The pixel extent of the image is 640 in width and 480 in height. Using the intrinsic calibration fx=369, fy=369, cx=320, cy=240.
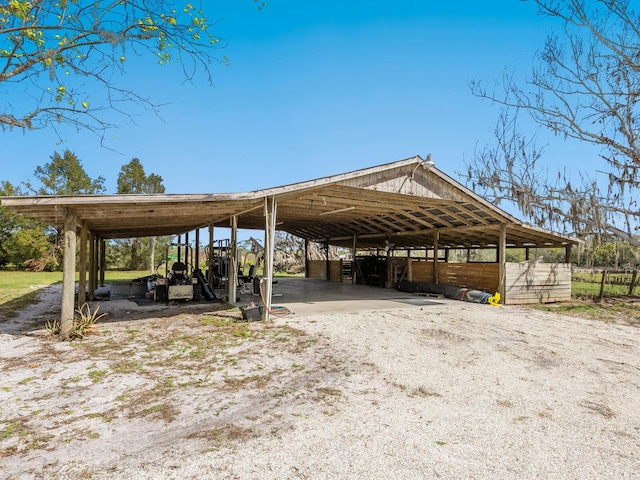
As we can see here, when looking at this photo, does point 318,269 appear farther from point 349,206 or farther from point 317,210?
point 349,206

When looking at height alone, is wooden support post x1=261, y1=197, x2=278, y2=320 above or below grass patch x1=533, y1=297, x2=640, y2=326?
above

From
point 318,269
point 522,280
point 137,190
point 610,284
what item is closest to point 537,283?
point 522,280

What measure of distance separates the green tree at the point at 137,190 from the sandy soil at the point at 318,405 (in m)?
25.5

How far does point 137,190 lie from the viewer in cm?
3025

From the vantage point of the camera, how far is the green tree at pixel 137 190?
30.1 m

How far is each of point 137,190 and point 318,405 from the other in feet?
102

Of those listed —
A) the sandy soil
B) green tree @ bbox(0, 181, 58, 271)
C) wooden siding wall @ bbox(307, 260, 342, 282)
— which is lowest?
the sandy soil

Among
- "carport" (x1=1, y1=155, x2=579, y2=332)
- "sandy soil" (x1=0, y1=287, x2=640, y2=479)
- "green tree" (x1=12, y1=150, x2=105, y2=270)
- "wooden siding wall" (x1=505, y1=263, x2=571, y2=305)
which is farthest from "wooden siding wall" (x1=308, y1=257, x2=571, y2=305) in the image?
"green tree" (x1=12, y1=150, x2=105, y2=270)

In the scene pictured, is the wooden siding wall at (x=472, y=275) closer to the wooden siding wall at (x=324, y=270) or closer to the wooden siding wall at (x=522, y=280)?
the wooden siding wall at (x=522, y=280)

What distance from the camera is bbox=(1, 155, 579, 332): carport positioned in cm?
640

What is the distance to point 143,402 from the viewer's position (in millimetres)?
3598

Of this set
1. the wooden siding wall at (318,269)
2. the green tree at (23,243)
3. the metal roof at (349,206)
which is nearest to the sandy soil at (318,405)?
the metal roof at (349,206)

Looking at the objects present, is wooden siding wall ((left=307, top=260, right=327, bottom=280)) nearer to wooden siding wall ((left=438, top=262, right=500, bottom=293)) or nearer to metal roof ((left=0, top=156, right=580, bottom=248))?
metal roof ((left=0, top=156, right=580, bottom=248))

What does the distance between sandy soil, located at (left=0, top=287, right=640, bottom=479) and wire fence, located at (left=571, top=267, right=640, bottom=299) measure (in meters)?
7.88
